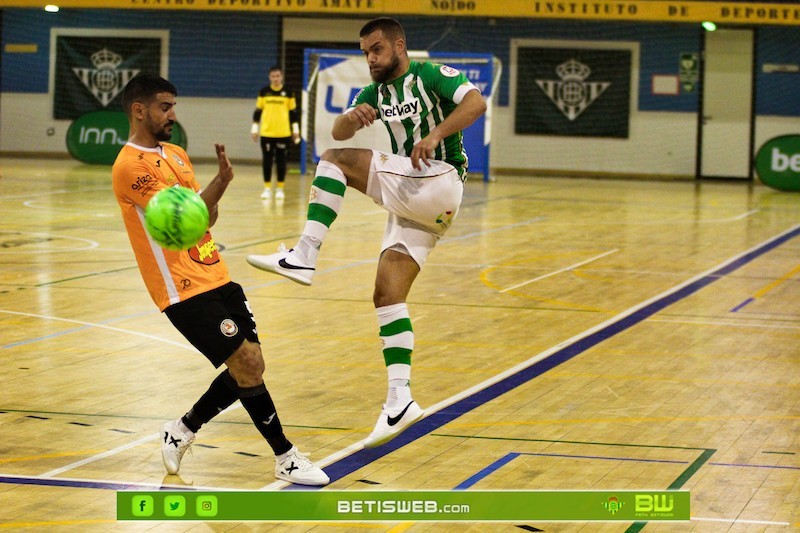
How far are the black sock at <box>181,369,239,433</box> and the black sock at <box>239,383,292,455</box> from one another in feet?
0.35

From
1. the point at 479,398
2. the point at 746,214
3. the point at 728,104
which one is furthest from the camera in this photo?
the point at 728,104

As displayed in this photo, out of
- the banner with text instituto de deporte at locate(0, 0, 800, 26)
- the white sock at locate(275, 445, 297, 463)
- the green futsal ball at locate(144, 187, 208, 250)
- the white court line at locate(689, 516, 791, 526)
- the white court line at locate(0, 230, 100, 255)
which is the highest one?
the banner with text instituto de deporte at locate(0, 0, 800, 26)

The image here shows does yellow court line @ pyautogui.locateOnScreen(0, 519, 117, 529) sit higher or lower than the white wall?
lower

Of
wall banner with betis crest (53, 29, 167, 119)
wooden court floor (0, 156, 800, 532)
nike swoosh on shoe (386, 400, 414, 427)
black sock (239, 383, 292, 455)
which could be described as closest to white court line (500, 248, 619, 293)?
wooden court floor (0, 156, 800, 532)

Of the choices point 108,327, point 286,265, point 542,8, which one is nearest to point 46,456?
point 286,265

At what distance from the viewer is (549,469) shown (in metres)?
5.93

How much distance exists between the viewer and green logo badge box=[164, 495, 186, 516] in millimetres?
4516

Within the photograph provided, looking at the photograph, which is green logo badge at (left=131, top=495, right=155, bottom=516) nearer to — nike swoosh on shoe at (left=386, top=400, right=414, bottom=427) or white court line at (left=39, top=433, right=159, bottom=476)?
white court line at (left=39, top=433, right=159, bottom=476)

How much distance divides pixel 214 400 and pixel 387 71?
177cm

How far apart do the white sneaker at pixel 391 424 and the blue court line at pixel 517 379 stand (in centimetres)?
12

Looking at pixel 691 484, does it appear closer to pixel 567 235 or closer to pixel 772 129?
pixel 567 235

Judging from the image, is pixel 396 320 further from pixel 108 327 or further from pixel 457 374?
pixel 108 327

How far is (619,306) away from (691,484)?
541 centimetres

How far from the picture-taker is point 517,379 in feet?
26.4
